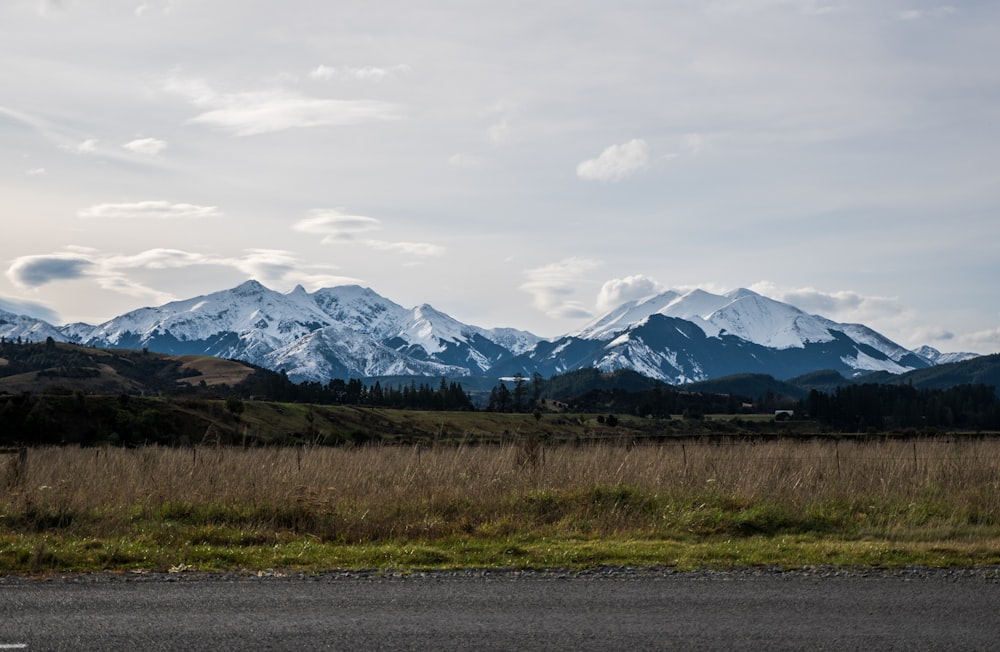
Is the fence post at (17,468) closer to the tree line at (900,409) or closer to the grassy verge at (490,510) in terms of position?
the grassy verge at (490,510)

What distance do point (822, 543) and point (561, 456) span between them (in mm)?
10835

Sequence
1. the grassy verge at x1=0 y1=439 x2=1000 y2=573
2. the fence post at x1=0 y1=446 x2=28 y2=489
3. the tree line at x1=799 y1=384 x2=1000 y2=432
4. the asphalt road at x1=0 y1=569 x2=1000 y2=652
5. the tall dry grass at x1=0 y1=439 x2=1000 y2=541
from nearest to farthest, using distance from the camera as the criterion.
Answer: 1. the asphalt road at x1=0 y1=569 x2=1000 y2=652
2. the grassy verge at x1=0 y1=439 x2=1000 y2=573
3. the tall dry grass at x1=0 y1=439 x2=1000 y2=541
4. the fence post at x1=0 y1=446 x2=28 y2=489
5. the tree line at x1=799 y1=384 x2=1000 y2=432

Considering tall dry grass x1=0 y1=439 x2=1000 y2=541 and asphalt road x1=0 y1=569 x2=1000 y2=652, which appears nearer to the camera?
asphalt road x1=0 y1=569 x2=1000 y2=652

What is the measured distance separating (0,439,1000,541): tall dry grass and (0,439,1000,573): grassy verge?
2.5 inches

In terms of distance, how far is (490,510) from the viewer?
20.5m

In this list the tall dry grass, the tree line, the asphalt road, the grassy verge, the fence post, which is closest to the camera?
the asphalt road

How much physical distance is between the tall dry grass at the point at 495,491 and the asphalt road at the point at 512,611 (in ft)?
17.2

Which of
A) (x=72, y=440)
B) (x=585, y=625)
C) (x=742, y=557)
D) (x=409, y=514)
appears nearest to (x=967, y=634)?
(x=585, y=625)

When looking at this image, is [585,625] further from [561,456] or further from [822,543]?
[561,456]

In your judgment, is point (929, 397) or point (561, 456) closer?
point (561, 456)

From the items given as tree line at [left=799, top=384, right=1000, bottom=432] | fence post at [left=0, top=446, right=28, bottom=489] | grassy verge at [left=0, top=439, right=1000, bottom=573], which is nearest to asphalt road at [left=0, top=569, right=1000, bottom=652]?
grassy verge at [left=0, top=439, right=1000, bottom=573]

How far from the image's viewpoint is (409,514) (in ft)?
65.7

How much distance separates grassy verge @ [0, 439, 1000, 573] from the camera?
15766mm

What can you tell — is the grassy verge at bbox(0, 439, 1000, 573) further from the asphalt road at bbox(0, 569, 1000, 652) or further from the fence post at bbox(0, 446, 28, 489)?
the asphalt road at bbox(0, 569, 1000, 652)
